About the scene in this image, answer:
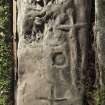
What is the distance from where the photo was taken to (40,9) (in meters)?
3.86

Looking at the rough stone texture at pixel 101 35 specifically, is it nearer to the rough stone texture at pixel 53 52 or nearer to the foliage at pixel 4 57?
the rough stone texture at pixel 53 52

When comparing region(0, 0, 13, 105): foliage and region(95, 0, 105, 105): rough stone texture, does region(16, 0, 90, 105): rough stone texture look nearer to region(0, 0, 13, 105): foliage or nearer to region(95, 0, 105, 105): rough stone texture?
region(95, 0, 105, 105): rough stone texture

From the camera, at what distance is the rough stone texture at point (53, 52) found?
12.2 feet

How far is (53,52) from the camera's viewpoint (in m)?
3.80

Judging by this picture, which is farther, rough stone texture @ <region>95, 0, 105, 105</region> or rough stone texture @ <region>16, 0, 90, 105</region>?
rough stone texture @ <region>16, 0, 90, 105</region>

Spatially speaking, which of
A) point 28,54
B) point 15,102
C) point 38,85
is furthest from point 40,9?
point 15,102

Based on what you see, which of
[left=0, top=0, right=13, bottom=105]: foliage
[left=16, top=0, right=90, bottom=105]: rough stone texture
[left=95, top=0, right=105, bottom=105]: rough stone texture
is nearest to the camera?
[left=95, top=0, right=105, bottom=105]: rough stone texture

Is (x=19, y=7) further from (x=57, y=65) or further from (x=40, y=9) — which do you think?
(x=57, y=65)

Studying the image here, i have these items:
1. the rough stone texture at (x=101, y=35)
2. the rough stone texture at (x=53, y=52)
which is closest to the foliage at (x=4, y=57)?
the rough stone texture at (x=53, y=52)

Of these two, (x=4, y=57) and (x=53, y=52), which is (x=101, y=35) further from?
(x=4, y=57)

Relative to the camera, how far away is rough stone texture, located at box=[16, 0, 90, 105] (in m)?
3.72

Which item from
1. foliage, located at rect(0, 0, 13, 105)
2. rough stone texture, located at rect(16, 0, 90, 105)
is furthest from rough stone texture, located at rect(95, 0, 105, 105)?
foliage, located at rect(0, 0, 13, 105)

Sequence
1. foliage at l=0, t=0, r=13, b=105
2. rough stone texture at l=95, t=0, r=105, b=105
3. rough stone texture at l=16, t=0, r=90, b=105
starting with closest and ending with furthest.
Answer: rough stone texture at l=95, t=0, r=105, b=105, rough stone texture at l=16, t=0, r=90, b=105, foliage at l=0, t=0, r=13, b=105

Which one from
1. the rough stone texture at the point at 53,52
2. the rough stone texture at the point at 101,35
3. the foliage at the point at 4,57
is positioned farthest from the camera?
the foliage at the point at 4,57
